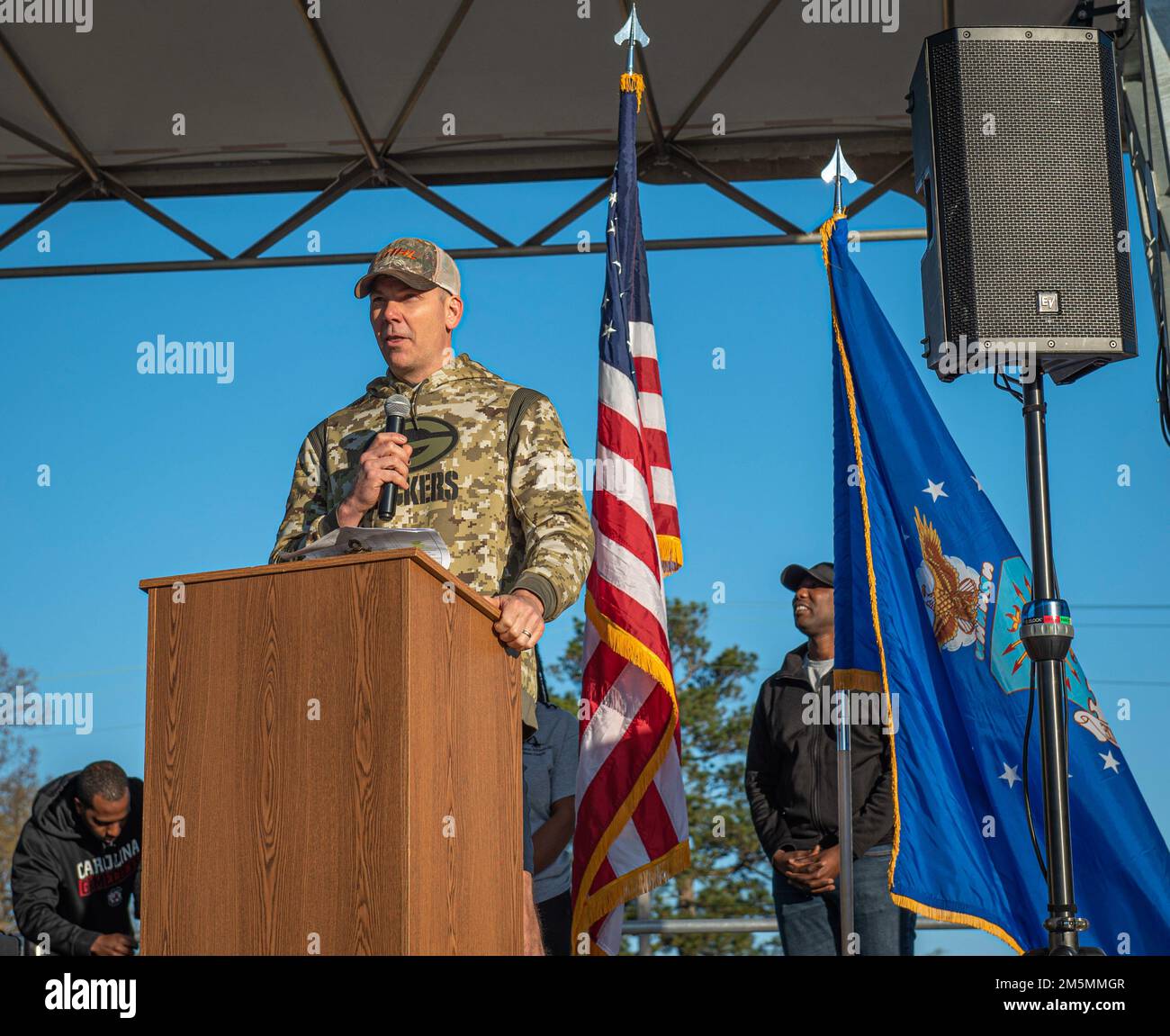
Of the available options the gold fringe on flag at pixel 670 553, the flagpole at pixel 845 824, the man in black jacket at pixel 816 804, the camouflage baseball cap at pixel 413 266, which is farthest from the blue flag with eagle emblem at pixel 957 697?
the camouflage baseball cap at pixel 413 266

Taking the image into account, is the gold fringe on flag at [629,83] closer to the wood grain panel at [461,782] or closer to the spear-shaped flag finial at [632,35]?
the spear-shaped flag finial at [632,35]

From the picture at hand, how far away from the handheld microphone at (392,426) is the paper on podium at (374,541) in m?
0.22

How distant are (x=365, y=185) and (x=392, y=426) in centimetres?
445

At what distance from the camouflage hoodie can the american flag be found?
49.0 inches

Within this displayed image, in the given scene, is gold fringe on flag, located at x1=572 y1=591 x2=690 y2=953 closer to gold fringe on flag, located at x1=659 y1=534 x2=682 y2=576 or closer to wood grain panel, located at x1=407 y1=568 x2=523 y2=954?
gold fringe on flag, located at x1=659 y1=534 x2=682 y2=576

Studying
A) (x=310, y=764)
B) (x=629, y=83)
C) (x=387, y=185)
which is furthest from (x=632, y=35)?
(x=310, y=764)

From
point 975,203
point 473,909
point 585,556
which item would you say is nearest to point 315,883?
point 473,909

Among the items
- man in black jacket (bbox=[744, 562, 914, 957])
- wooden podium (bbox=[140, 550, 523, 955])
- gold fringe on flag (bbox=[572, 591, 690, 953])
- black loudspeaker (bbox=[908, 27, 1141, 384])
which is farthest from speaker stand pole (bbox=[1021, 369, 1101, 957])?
gold fringe on flag (bbox=[572, 591, 690, 953])

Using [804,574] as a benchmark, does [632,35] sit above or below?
above

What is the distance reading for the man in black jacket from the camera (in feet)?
15.0

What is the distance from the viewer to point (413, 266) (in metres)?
3.52

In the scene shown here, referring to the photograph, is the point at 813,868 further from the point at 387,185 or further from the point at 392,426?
the point at 387,185

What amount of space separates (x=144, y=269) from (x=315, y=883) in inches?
225
